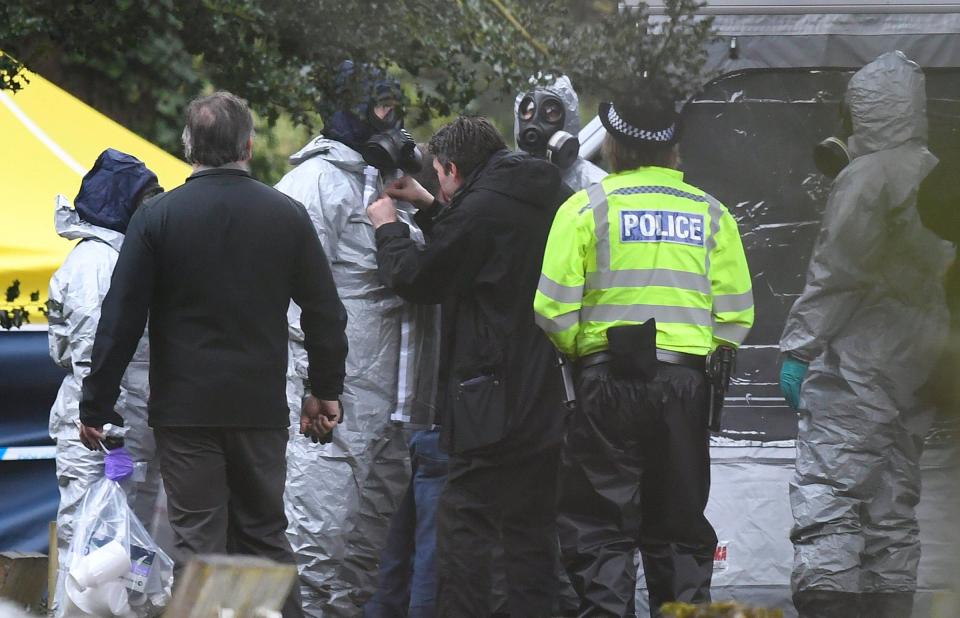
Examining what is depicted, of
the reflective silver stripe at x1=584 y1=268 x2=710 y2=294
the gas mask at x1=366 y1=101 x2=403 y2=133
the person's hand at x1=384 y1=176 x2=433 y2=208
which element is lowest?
the reflective silver stripe at x1=584 y1=268 x2=710 y2=294

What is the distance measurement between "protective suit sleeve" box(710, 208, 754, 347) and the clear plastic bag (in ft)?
6.71

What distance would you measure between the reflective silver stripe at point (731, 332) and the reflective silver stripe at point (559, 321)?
48 cm

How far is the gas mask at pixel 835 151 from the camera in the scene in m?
5.21

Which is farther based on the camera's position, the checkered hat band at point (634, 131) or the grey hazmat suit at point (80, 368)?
the grey hazmat suit at point (80, 368)

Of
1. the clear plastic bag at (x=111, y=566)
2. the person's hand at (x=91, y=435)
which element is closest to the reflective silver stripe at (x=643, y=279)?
the person's hand at (x=91, y=435)

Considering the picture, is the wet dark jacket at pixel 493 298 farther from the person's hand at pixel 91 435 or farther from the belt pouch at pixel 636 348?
the person's hand at pixel 91 435

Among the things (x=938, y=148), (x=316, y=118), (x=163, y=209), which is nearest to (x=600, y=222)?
(x=163, y=209)

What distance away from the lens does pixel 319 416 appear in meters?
4.50

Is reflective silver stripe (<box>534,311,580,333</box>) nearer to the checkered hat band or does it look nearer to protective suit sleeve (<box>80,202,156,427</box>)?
the checkered hat band

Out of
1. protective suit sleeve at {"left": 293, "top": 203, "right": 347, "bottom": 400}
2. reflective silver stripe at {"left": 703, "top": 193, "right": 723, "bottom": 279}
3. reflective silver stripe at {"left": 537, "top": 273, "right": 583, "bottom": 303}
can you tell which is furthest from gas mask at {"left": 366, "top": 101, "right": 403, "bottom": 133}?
reflective silver stripe at {"left": 703, "top": 193, "right": 723, "bottom": 279}

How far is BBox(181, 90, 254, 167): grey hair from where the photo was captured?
167 inches

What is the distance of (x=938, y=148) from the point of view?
163 cm

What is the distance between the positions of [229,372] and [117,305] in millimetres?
384

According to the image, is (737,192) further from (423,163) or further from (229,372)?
(229,372)
